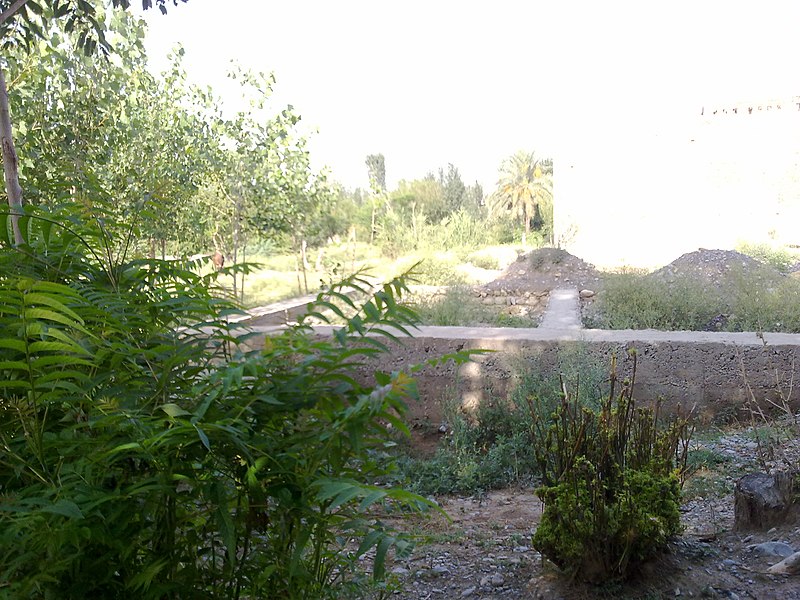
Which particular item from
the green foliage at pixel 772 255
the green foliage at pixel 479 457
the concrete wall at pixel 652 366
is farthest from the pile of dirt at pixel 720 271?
the green foliage at pixel 479 457

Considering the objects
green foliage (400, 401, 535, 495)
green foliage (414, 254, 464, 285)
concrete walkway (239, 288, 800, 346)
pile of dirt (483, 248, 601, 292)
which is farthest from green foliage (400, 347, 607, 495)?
green foliage (414, 254, 464, 285)

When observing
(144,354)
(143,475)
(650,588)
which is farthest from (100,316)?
(650,588)

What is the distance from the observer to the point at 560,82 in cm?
3084

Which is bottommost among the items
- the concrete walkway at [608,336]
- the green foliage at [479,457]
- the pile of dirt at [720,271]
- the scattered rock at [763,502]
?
the green foliage at [479,457]

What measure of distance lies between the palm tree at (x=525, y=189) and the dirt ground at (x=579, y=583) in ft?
84.8

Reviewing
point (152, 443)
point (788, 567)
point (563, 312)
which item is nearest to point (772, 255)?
point (563, 312)

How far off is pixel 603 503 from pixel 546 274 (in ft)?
33.3

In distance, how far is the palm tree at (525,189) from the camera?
1158 inches

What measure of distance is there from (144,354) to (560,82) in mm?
31909

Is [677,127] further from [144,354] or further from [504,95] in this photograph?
[504,95]

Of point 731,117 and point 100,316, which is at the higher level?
point 731,117

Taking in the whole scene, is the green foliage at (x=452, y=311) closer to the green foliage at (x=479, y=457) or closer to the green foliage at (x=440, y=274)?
the green foliage at (x=479, y=457)

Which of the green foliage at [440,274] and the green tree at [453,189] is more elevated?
the green tree at [453,189]

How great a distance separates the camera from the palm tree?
96.5ft
